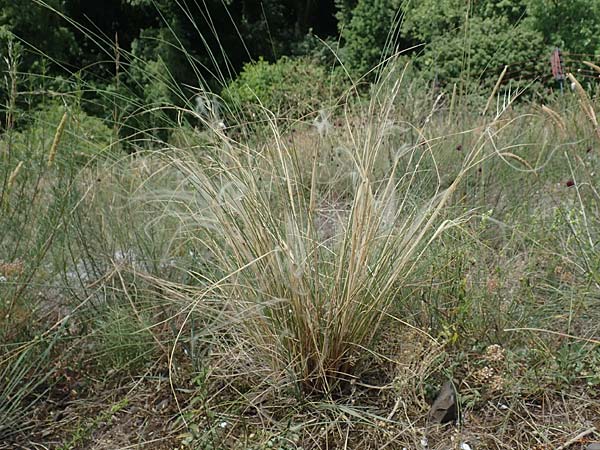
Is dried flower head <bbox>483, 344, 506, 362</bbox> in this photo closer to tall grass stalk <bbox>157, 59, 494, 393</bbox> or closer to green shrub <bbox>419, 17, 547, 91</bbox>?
tall grass stalk <bbox>157, 59, 494, 393</bbox>

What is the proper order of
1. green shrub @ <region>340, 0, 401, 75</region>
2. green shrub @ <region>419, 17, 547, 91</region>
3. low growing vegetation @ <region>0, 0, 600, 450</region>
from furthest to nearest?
1. green shrub @ <region>340, 0, 401, 75</region>
2. green shrub @ <region>419, 17, 547, 91</region>
3. low growing vegetation @ <region>0, 0, 600, 450</region>

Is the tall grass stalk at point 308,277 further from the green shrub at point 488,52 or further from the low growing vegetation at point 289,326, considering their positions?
the green shrub at point 488,52

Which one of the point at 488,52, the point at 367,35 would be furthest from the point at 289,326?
the point at 367,35

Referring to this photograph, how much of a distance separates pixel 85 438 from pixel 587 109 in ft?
6.25

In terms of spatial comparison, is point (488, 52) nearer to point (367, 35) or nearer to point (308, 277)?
point (367, 35)

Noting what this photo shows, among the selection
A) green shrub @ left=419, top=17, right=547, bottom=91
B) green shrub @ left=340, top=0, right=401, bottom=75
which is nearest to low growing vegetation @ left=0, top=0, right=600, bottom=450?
green shrub @ left=419, top=17, right=547, bottom=91

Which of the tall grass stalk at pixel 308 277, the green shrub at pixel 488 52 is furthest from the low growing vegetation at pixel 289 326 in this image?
the green shrub at pixel 488 52

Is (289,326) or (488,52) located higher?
(289,326)

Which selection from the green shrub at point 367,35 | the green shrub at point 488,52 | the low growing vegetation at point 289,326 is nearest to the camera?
the low growing vegetation at point 289,326

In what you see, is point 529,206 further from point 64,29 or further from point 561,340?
point 64,29

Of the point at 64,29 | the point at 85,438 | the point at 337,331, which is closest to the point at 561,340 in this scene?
Answer: the point at 337,331

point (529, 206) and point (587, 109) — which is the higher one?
point (587, 109)

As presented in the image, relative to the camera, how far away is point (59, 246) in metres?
2.54

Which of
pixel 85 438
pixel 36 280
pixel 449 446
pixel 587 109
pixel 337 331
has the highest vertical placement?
pixel 587 109
